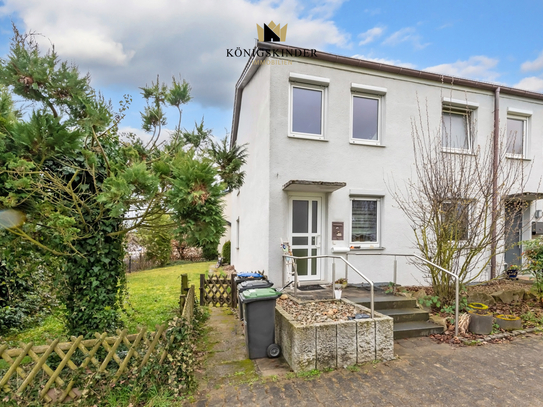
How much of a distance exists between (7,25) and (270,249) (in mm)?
6038

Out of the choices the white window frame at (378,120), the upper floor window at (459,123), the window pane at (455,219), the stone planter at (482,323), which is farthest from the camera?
the upper floor window at (459,123)

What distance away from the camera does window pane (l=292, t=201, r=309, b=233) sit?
784 centimetres

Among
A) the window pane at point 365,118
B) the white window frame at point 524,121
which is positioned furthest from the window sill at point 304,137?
the white window frame at point 524,121

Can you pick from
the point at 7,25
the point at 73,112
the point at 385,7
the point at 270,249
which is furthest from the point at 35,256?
the point at 385,7

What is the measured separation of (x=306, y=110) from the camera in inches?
312

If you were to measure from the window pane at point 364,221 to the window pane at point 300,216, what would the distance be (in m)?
1.38

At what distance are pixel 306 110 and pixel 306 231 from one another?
130 inches

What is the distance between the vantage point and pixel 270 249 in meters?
7.39

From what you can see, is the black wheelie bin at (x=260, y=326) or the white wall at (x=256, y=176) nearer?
the black wheelie bin at (x=260, y=326)

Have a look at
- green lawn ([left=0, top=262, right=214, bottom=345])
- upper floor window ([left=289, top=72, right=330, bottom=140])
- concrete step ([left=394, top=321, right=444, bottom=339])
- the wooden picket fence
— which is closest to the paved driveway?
concrete step ([left=394, top=321, right=444, bottom=339])

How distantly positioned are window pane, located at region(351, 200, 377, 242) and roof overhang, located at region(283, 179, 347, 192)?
1.19m

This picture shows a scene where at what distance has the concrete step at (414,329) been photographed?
545 centimetres

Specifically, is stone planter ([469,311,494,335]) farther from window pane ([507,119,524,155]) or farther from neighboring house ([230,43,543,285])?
window pane ([507,119,524,155])

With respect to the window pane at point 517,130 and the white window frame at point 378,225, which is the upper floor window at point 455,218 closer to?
the white window frame at point 378,225
